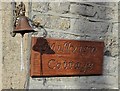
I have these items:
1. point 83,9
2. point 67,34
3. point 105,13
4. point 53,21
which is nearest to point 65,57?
point 67,34

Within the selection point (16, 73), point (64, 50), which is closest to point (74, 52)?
point (64, 50)

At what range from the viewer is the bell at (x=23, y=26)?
2.39 metres

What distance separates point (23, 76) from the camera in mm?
2582

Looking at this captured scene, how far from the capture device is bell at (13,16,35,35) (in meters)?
2.39

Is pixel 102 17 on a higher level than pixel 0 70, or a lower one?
higher

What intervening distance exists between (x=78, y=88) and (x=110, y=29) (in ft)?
1.82

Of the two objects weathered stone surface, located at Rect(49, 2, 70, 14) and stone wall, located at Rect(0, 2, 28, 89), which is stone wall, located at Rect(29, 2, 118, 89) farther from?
stone wall, located at Rect(0, 2, 28, 89)

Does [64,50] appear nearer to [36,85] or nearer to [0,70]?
[36,85]

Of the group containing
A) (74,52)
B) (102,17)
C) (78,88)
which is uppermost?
(102,17)

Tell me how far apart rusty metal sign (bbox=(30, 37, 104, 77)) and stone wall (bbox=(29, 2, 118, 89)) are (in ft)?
0.16

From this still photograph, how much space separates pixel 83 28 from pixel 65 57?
286mm

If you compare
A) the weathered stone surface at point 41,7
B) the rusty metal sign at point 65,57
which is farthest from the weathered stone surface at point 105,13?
the weathered stone surface at point 41,7

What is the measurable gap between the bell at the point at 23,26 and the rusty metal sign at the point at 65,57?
0.16 metres

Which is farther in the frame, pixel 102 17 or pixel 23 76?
pixel 102 17
